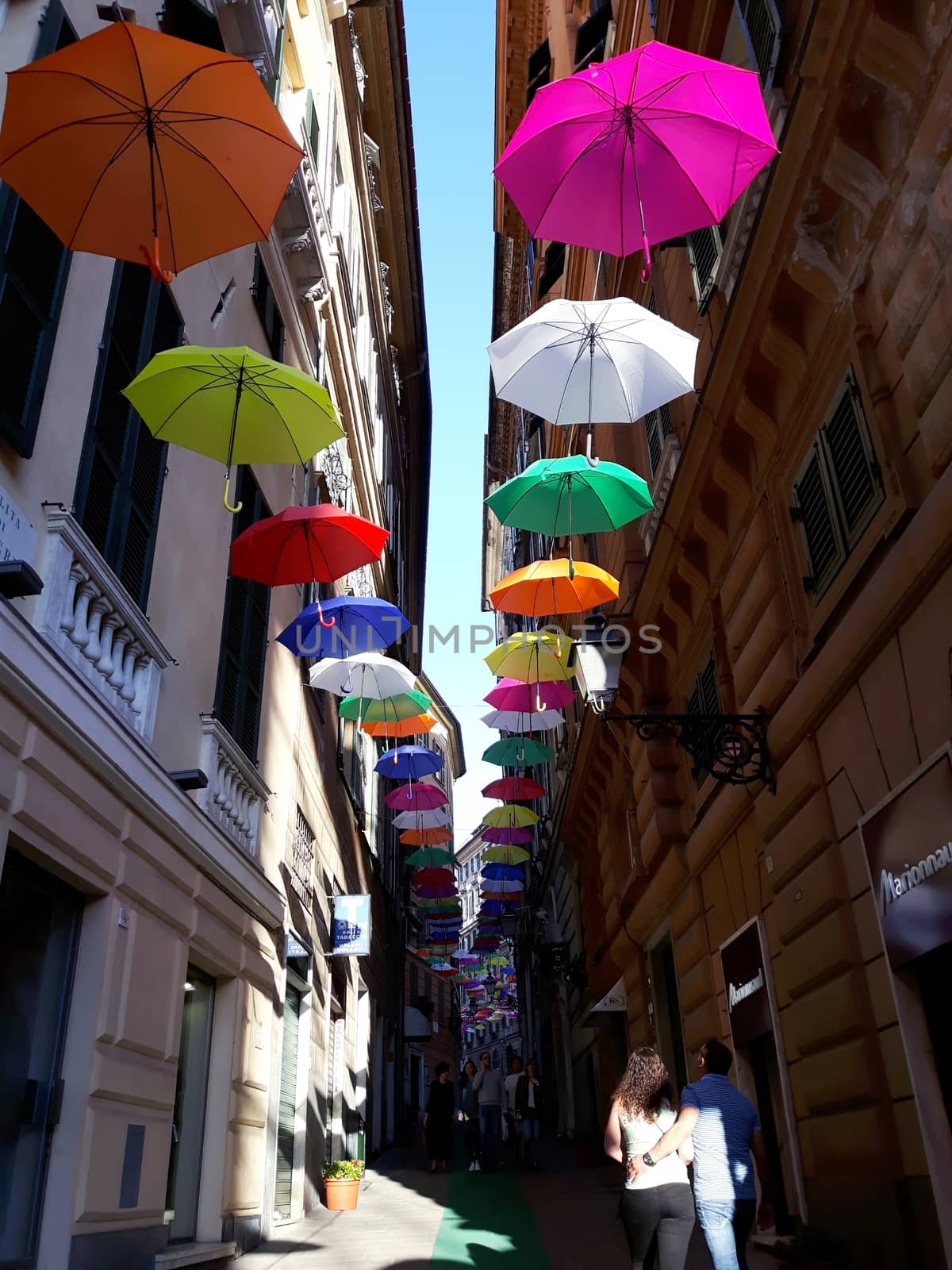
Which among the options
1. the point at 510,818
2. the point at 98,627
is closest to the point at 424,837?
the point at 510,818

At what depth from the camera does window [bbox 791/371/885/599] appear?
6.22 metres

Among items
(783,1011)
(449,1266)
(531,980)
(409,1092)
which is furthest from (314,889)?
(531,980)

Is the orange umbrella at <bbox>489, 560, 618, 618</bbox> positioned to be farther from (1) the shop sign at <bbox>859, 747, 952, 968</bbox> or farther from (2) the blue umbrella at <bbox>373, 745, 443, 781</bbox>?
(2) the blue umbrella at <bbox>373, 745, 443, 781</bbox>

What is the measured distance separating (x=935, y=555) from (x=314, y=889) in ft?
35.5

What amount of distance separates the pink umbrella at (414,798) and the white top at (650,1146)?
622 inches

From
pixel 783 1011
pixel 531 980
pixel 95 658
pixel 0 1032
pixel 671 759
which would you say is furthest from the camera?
pixel 531 980

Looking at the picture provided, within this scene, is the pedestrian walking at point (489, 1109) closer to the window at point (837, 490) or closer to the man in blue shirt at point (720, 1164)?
the man in blue shirt at point (720, 1164)

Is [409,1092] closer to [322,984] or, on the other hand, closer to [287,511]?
[322,984]

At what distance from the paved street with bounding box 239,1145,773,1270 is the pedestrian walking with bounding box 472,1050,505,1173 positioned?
1243 millimetres

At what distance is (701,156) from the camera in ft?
21.5

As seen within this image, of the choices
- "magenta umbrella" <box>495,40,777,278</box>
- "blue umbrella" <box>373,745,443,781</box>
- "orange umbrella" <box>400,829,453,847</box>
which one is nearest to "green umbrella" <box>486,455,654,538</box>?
"magenta umbrella" <box>495,40,777,278</box>

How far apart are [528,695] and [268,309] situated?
6307 millimetres

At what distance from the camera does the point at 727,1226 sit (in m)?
5.34

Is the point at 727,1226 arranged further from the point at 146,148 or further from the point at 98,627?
the point at 146,148
